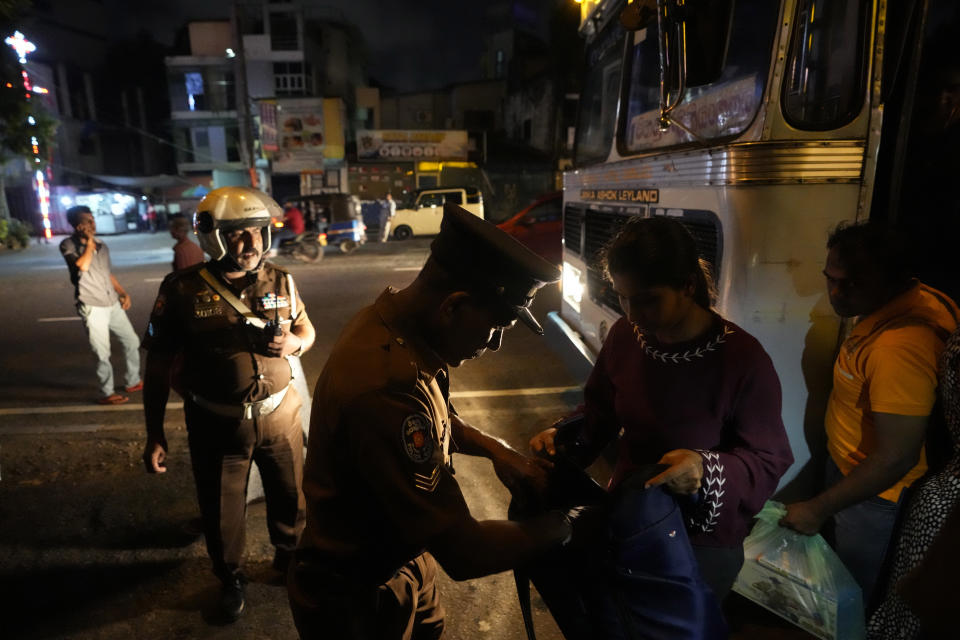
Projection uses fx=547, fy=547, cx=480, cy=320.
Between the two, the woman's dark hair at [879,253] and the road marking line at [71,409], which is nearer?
the woman's dark hair at [879,253]

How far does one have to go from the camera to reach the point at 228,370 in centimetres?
263

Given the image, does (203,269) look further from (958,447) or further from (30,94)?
(30,94)

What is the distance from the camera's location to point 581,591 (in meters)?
1.37

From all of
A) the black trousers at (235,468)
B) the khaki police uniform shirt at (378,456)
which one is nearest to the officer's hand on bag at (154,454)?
the black trousers at (235,468)

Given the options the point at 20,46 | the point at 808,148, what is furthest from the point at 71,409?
the point at 20,46

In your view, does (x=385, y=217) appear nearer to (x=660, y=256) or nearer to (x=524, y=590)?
(x=660, y=256)

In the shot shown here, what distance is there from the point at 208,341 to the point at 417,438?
1.87m

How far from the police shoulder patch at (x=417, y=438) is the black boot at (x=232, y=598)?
7.24 feet

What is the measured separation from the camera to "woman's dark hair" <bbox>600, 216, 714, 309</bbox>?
1682 mm

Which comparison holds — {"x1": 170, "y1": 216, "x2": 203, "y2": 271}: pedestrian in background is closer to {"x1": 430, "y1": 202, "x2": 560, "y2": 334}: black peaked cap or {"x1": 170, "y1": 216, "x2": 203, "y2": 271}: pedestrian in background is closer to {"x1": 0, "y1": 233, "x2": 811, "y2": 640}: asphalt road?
{"x1": 0, "y1": 233, "x2": 811, "y2": 640}: asphalt road

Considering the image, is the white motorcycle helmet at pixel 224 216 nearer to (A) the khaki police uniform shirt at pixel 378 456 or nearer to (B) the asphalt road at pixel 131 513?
(A) the khaki police uniform shirt at pixel 378 456

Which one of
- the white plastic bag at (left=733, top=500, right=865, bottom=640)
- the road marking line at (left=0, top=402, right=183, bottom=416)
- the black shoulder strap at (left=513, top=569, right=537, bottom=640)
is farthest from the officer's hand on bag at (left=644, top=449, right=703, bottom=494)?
the road marking line at (left=0, top=402, right=183, bottom=416)

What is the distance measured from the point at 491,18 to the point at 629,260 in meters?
48.5

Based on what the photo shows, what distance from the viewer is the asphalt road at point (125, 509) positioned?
2.78m
